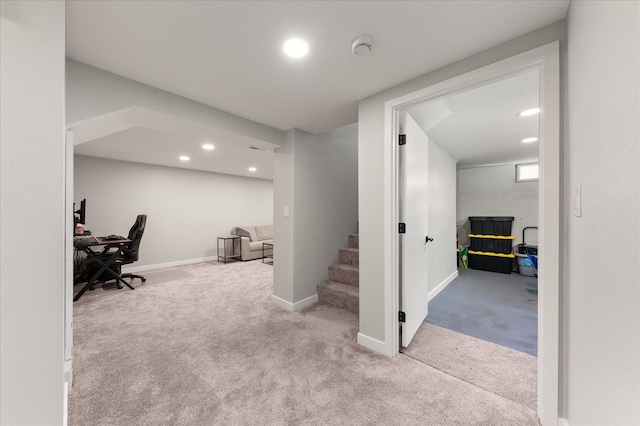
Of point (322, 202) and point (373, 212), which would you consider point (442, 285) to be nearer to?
point (322, 202)

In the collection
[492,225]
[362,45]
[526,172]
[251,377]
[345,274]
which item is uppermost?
[362,45]

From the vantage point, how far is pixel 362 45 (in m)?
1.41

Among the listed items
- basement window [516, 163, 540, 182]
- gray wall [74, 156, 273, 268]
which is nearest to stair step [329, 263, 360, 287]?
gray wall [74, 156, 273, 268]

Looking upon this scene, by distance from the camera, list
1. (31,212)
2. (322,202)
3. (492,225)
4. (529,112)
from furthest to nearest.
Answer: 1. (492,225)
2. (322,202)
3. (529,112)
4. (31,212)

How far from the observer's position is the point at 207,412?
4.58 feet

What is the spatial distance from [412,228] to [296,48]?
1.63 meters

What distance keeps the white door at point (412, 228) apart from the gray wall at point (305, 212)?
4.25ft

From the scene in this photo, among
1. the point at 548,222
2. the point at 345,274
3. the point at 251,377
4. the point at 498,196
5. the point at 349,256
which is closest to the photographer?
the point at 548,222

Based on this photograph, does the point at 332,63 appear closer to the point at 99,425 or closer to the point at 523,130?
the point at 99,425

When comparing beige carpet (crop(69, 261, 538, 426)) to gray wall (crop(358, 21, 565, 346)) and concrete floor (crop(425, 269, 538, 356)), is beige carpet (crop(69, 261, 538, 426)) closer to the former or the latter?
gray wall (crop(358, 21, 565, 346))

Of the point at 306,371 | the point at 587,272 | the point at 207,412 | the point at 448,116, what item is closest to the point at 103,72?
the point at 207,412

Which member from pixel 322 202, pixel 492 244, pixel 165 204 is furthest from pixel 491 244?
pixel 165 204

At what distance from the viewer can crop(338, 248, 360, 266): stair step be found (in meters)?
3.30

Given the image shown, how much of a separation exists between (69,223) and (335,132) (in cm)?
292
